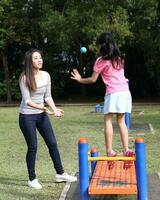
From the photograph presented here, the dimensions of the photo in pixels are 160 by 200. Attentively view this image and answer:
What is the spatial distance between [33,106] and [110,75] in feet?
3.84

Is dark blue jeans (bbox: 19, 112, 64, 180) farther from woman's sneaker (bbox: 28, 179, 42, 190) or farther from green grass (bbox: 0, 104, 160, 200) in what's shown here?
green grass (bbox: 0, 104, 160, 200)

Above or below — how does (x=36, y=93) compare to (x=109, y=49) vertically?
below

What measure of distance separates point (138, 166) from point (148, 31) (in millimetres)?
26116

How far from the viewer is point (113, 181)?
627 cm

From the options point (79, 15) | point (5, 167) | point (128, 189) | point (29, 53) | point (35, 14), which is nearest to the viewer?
point (128, 189)

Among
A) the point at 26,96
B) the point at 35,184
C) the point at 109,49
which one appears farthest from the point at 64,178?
the point at 109,49

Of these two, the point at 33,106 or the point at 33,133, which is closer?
the point at 33,106

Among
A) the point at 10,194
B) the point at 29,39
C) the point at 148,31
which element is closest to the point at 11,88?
the point at 29,39

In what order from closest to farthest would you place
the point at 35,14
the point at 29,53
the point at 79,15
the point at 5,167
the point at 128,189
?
the point at 128,189 → the point at 29,53 → the point at 5,167 → the point at 79,15 → the point at 35,14

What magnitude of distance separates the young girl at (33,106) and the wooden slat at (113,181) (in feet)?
3.20

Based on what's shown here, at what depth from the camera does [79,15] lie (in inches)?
1182

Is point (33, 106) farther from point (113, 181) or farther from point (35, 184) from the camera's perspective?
point (113, 181)

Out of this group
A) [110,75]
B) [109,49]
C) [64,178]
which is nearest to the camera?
[109,49]

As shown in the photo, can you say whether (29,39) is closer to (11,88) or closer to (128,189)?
(11,88)
